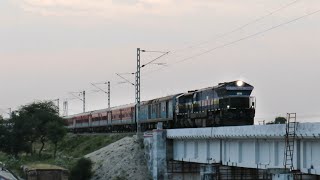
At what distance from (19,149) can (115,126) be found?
1414 centimetres

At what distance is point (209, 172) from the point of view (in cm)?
3950

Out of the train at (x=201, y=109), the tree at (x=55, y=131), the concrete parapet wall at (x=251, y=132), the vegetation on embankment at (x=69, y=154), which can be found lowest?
the vegetation on embankment at (x=69, y=154)

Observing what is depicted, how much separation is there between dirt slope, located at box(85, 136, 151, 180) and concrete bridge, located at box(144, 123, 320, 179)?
129cm

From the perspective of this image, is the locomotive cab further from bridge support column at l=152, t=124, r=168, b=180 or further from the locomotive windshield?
bridge support column at l=152, t=124, r=168, b=180

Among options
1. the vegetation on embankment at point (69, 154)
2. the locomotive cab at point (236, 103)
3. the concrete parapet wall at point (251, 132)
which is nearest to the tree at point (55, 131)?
the vegetation on embankment at point (69, 154)

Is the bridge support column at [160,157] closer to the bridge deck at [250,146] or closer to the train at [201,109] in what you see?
the bridge deck at [250,146]

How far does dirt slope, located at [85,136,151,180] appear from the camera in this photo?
5484 cm

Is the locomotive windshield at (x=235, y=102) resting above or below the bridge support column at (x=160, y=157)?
above

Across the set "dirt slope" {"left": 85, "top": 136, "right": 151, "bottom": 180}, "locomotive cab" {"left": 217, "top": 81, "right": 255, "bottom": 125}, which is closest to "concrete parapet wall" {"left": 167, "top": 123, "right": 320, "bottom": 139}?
"locomotive cab" {"left": 217, "top": 81, "right": 255, "bottom": 125}

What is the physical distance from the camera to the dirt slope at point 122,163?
54.8 m

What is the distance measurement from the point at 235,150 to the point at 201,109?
18.6 metres

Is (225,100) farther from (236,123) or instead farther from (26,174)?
(26,174)

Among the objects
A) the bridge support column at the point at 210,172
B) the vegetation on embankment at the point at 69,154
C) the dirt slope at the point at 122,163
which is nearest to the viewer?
Result: the bridge support column at the point at 210,172

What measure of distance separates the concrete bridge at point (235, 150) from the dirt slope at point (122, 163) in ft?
4.23
